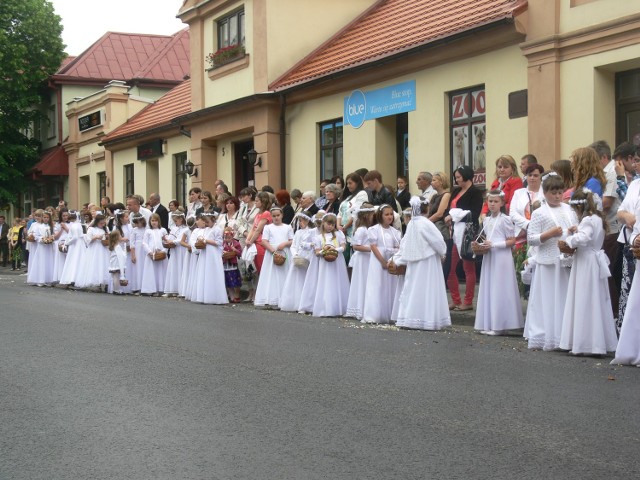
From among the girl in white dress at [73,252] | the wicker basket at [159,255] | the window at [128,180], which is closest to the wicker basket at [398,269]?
the wicker basket at [159,255]

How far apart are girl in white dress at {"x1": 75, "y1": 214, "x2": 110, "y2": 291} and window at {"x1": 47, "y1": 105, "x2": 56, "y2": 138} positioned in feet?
75.2

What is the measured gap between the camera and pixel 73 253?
23.0 metres

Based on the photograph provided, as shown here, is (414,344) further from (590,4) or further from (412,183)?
(412,183)

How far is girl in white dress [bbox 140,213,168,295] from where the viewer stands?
66.5 feet

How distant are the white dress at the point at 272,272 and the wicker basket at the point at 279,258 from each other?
0.10 metres

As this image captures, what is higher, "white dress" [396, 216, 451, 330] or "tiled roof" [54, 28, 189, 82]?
"tiled roof" [54, 28, 189, 82]

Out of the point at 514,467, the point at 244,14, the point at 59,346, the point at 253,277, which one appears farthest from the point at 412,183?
the point at 514,467

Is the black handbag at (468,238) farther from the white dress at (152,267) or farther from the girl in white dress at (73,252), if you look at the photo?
the girl in white dress at (73,252)

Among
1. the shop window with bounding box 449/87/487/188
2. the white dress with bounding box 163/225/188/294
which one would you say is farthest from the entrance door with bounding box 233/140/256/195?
the shop window with bounding box 449/87/487/188

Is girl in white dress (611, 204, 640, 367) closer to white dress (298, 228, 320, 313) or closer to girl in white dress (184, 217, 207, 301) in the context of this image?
white dress (298, 228, 320, 313)

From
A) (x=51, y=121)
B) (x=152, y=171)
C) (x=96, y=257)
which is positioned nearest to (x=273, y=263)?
(x=96, y=257)

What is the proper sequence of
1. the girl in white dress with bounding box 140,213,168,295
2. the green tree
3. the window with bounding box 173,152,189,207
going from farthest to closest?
the green tree, the window with bounding box 173,152,189,207, the girl in white dress with bounding box 140,213,168,295

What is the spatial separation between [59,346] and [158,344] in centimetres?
101

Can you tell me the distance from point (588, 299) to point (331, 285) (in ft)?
17.9
